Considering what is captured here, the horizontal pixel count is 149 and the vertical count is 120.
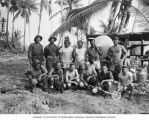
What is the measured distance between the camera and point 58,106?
5.95 m

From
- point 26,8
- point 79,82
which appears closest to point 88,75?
point 79,82

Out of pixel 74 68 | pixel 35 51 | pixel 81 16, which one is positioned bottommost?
pixel 74 68

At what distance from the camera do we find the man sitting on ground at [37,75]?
6.61 metres

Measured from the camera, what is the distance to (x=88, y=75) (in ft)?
22.8

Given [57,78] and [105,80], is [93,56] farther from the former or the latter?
[57,78]

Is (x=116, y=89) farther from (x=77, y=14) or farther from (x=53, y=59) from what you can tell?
(x=77, y=14)

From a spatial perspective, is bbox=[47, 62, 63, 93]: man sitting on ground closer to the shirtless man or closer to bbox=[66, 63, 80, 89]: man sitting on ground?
bbox=[66, 63, 80, 89]: man sitting on ground

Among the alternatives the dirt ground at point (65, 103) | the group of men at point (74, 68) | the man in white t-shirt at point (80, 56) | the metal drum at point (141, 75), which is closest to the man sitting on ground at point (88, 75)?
the group of men at point (74, 68)

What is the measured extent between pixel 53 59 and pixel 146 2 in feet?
11.6

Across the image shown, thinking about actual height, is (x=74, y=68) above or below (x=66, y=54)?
below

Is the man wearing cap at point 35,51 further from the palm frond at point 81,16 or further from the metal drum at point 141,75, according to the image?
the metal drum at point 141,75

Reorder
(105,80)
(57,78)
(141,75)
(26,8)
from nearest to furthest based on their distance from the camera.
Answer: (105,80), (57,78), (141,75), (26,8)

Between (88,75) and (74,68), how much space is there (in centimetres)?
44

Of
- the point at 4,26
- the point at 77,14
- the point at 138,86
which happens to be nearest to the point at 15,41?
the point at 4,26
